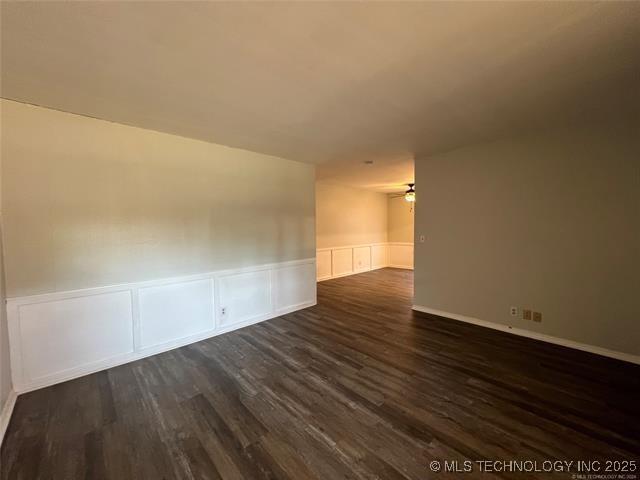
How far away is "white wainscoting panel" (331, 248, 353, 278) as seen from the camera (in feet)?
23.0

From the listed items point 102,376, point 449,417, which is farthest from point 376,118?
point 102,376

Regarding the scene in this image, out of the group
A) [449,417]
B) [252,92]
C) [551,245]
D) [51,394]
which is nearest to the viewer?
[449,417]

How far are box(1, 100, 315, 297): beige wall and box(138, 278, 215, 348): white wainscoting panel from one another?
20 cm

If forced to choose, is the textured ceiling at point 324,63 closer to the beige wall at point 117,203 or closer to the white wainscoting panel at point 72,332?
the beige wall at point 117,203

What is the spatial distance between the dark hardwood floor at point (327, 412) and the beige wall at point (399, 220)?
5.54 metres

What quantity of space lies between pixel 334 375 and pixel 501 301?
257 centimetres

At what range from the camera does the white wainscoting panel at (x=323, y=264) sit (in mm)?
6668

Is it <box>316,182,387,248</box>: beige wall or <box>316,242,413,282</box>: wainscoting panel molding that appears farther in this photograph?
<box>316,242,413,282</box>: wainscoting panel molding

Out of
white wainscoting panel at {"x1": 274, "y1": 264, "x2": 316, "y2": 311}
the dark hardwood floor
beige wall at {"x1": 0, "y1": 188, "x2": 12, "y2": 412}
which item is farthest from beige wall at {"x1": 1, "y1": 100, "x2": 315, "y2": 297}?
the dark hardwood floor

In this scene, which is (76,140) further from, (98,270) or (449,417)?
(449,417)

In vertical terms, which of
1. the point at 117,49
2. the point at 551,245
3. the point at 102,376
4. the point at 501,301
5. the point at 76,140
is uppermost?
the point at 117,49

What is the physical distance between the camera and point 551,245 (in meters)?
3.03

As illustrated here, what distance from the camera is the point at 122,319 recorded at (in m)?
2.67

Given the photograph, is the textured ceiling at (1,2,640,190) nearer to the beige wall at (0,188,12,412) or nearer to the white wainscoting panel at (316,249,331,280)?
the beige wall at (0,188,12,412)
